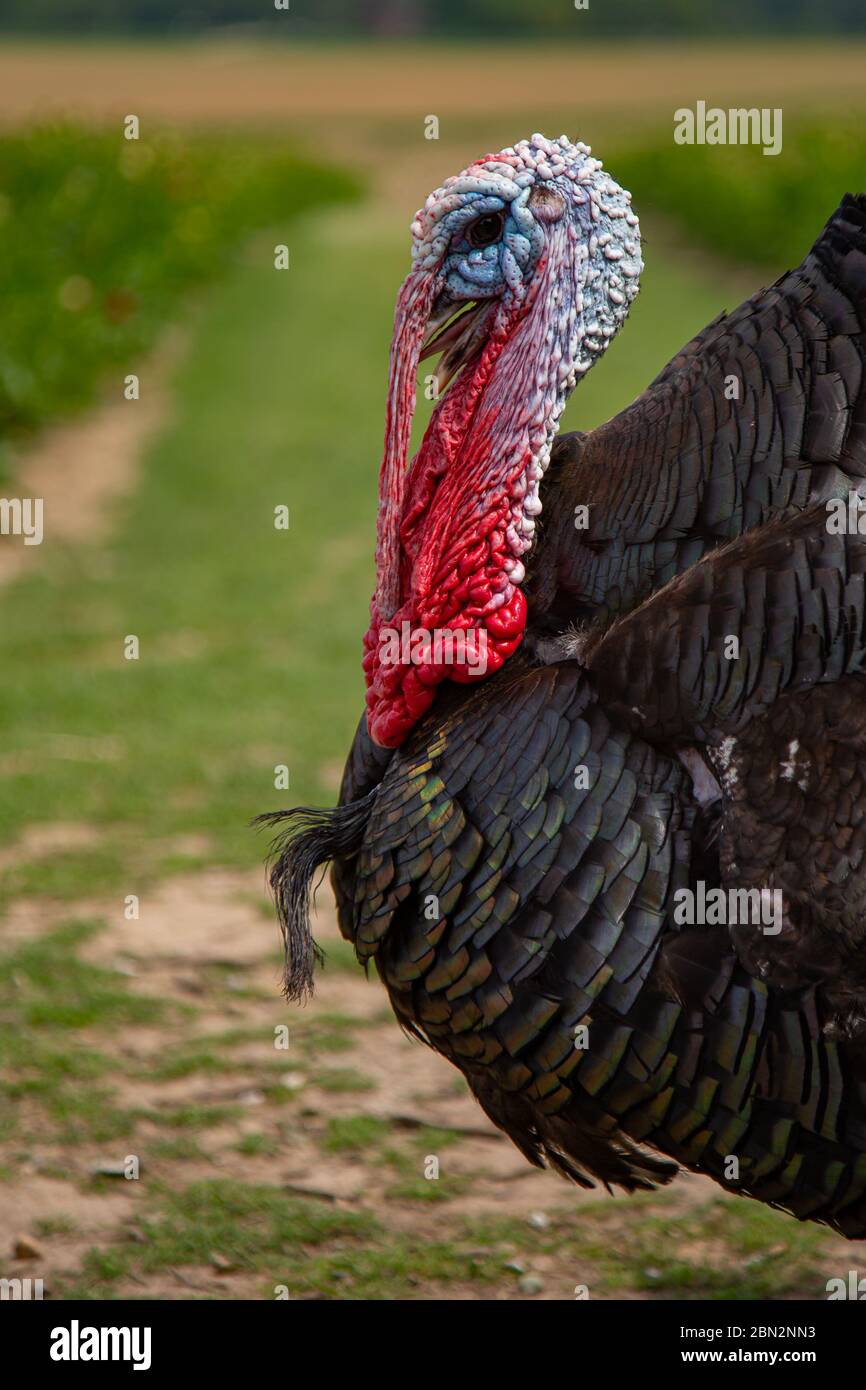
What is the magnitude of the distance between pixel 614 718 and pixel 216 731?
12.8 feet

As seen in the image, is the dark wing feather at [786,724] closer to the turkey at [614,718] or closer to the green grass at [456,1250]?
the turkey at [614,718]

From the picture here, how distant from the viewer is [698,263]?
1791cm

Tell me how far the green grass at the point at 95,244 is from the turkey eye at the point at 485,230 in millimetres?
8283

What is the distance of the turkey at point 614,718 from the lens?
2418mm

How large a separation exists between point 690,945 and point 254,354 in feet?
41.3

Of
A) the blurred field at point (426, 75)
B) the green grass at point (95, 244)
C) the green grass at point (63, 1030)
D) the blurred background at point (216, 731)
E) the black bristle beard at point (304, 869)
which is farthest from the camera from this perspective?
the blurred field at point (426, 75)

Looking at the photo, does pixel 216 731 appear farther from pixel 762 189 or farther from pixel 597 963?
pixel 762 189

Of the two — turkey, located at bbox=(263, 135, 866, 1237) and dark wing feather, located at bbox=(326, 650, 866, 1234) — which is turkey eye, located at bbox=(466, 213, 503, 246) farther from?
dark wing feather, located at bbox=(326, 650, 866, 1234)

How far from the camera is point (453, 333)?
2814 mm

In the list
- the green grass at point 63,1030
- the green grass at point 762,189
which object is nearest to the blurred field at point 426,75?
the green grass at point 762,189

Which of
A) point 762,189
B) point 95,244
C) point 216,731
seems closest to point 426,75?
point 762,189

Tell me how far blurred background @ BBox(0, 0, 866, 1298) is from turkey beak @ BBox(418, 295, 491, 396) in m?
0.48

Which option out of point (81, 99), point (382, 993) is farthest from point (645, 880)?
point (81, 99)
